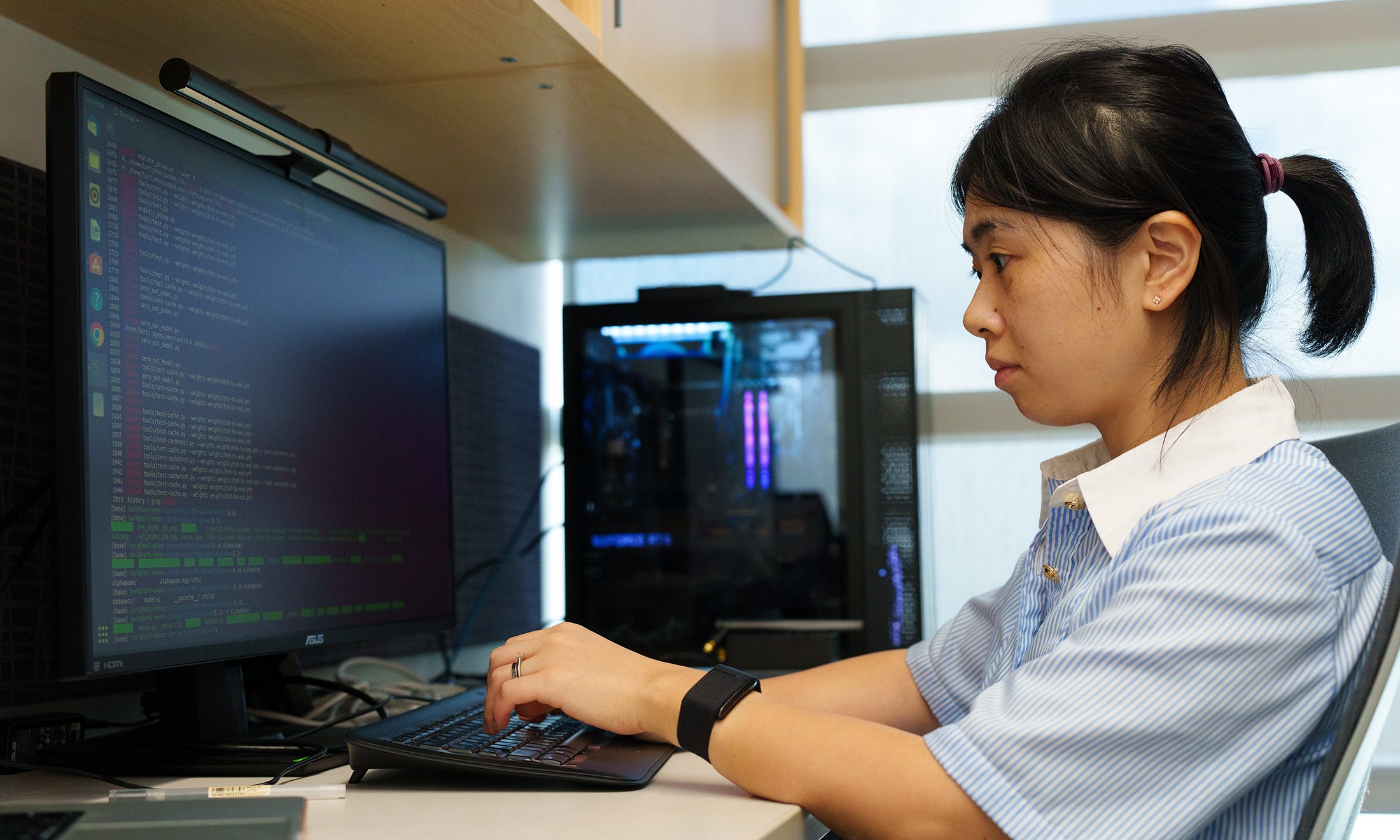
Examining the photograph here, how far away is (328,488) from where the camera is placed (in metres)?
1.03

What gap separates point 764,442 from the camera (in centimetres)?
168

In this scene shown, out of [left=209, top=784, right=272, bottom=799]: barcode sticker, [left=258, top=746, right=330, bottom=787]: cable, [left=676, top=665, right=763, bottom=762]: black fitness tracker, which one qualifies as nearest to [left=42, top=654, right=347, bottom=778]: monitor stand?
[left=258, top=746, right=330, bottom=787]: cable

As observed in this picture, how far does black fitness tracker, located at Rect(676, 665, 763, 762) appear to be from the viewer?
0.78 metres

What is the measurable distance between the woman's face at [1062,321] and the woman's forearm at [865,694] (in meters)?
0.29

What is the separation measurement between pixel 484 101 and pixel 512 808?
70 centimetres

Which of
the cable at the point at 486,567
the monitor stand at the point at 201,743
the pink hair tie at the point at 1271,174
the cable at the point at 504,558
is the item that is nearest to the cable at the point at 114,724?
the monitor stand at the point at 201,743

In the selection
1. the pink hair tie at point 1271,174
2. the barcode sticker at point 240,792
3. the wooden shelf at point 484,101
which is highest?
the wooden shelf at point 484,101

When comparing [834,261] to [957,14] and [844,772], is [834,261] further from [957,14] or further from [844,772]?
[844,772]

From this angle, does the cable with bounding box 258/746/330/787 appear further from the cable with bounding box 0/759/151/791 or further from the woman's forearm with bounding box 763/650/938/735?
the woman's forearm with bounding box 763/650/938/735

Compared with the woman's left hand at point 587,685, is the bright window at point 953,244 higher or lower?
higher

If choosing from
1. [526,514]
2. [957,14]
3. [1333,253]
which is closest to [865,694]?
[1333,253]

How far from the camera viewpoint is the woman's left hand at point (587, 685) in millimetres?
828

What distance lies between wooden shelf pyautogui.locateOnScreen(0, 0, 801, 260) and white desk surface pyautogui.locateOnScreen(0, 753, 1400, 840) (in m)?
0.58

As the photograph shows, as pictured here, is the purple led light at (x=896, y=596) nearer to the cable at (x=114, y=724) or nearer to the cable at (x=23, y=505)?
the cable at (x=114, y=724)
